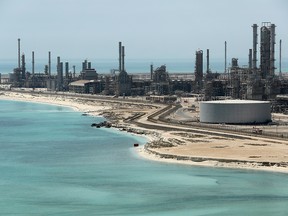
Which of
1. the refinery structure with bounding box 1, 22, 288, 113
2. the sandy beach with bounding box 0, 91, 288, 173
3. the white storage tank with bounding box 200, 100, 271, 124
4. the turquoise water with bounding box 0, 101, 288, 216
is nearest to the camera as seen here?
the turquoise water with bounding box 0, 101, 288, 216

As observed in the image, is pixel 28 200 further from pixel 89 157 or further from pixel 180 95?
pixel 180 95

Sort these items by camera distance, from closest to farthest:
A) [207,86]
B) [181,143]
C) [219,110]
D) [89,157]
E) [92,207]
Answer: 1. [92,207]
2. [89,157]
3. [181,143]
4. [219,110]
5. [207,86]

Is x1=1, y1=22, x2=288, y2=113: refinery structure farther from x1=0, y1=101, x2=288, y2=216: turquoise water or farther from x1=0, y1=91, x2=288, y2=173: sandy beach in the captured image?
x1=0, y1=101, x2=288, y2=216: turquoise water

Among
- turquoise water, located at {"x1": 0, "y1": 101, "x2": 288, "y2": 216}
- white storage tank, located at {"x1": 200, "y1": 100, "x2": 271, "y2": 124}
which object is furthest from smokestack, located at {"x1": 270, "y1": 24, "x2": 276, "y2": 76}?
turquoise water, located at {"x1": 0, "y1": 101, "x2": 288, "y2": 216}

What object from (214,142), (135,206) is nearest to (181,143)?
(214,142)

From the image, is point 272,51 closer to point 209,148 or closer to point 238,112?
point 238,112

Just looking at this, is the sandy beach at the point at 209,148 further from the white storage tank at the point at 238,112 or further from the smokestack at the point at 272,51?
the smokestack at the point at 272,51
